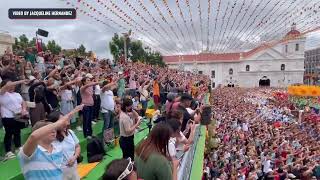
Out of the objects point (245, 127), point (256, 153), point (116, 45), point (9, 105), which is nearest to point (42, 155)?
point (9, 105)

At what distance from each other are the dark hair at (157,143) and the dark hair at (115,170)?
2.71 feet

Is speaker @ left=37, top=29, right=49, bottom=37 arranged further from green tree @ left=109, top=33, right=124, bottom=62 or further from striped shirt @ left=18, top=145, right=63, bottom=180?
green tree @ left=109, top=33, right=124, bottom=62

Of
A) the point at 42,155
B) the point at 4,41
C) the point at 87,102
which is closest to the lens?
the point at 42,155

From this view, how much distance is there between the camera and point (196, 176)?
7.08 meters

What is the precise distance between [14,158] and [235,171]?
29.3ft

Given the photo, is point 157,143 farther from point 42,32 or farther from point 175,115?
point 42,32

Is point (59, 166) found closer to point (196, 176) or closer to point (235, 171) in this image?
point (196, 176)

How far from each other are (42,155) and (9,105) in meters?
2.93

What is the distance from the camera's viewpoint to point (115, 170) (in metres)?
2.47

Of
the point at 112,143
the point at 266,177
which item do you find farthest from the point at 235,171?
the point at 112,143

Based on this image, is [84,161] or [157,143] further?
[84,161]

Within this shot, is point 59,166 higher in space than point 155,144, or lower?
lower

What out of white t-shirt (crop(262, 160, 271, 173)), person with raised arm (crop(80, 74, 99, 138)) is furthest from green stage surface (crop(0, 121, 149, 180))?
white t-shirt (crop(262, 160, 271, 173))

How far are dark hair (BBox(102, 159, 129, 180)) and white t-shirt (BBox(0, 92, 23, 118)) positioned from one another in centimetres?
396
